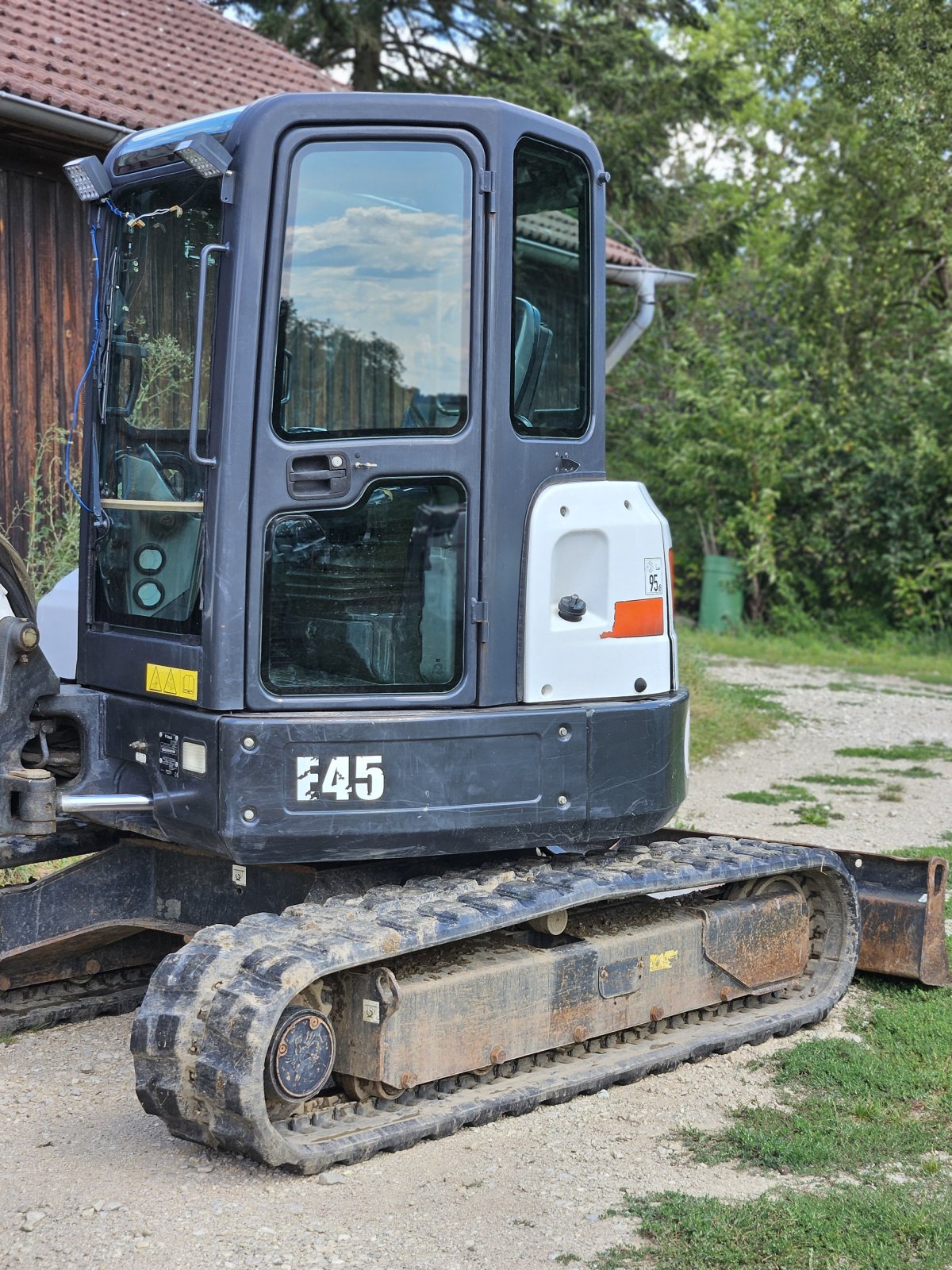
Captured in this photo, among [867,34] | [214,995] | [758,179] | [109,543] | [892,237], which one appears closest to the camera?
[214,995]

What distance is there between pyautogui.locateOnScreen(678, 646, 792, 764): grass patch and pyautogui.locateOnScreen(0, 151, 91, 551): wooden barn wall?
16.9 feet

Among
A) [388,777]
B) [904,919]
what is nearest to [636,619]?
[388,777]

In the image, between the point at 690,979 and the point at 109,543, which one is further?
the point at 690,979

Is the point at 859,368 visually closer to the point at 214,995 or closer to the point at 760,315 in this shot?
the point at 760,315

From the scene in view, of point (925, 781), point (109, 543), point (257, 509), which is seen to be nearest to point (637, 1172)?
point (257, 509)

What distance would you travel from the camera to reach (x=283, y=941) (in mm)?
3988

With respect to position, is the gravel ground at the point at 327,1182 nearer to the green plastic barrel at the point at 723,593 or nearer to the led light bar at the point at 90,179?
the led light bar at the point at 90,179

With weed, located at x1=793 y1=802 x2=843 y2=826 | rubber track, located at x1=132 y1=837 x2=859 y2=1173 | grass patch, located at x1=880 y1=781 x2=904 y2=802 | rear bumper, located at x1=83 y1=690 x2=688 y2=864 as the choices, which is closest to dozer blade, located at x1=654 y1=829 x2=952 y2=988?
rubber track, located at x1=132 y1=837 x2=859 y2=1173

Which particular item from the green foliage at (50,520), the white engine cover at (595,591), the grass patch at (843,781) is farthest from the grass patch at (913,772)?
the white engine cover at (595,591)

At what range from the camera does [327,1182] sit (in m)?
3.87

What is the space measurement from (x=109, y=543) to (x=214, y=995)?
156 cm

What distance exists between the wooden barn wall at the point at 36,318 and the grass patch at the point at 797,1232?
655 cm

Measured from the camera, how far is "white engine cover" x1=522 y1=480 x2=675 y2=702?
4496 millimetres

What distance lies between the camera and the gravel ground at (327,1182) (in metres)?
3.47
